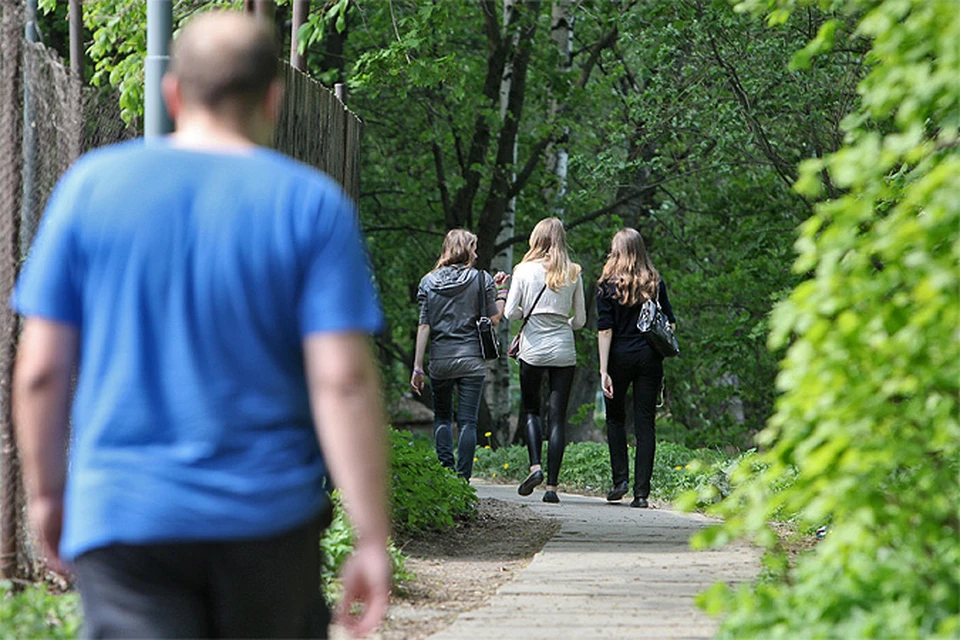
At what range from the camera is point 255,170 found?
2.45 meters

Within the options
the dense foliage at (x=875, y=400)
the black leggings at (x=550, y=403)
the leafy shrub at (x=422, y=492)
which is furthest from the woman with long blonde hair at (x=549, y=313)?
the dense foliage at (x=875, y=400)

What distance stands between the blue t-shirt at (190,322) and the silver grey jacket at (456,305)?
24.2 feet

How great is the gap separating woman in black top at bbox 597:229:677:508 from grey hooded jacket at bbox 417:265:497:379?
33.8 inches

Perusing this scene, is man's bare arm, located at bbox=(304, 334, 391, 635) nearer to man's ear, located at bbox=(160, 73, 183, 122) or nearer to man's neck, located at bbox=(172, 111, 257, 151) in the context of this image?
man's neck, located at bbox=(172, 111, 257, 151)

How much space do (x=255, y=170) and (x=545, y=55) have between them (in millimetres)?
17383

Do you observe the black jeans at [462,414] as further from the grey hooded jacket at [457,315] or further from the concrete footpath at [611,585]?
the concrete footpath at [611,585]

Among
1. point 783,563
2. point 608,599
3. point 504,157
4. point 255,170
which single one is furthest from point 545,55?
point 255,170

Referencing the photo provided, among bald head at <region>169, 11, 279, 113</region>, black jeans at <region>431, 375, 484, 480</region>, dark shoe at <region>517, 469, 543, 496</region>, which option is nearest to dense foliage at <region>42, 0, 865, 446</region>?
black jeans at <region>431, 375, 484, 480</region>

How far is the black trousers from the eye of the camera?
2.39m

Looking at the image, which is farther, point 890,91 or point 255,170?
point 890,91

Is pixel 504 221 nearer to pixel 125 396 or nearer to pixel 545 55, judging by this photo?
pixel 545 55

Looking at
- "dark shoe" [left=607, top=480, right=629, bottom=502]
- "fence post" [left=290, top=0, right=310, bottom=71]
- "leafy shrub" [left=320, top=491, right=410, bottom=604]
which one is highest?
"fence post" [left=290, top=0, right=310, bottom=71]

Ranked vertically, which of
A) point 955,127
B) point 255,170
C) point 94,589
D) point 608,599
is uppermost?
point 955,127

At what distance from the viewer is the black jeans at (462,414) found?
997cm
